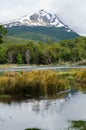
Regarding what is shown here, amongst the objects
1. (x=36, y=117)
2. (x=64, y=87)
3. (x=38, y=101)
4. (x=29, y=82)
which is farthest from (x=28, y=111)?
(x=64, y=87)

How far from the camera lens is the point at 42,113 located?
106 ft

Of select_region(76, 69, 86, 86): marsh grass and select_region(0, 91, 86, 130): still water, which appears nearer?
select_region(0, 91, 86, 130): still water

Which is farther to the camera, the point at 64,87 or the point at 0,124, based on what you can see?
the point at 64,87

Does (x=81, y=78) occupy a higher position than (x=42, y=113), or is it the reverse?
(x=42, y=113)

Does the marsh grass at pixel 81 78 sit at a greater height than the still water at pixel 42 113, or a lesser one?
lesser

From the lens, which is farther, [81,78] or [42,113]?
[81,78]

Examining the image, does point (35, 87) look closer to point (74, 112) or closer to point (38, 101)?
point (38, 101)

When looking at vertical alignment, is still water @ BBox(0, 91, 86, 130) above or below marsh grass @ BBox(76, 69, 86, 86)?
above

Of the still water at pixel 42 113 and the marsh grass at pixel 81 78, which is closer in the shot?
the still water at pixel 42 113

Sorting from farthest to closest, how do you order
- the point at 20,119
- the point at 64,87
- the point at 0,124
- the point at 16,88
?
the point at 64,87
the point at 16,88
the point at 20,119
the point at 0,124

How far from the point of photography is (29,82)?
42.3 meters

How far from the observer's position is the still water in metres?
27.0

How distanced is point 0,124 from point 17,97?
13573 mm

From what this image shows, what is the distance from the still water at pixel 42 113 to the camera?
27.0 meters
